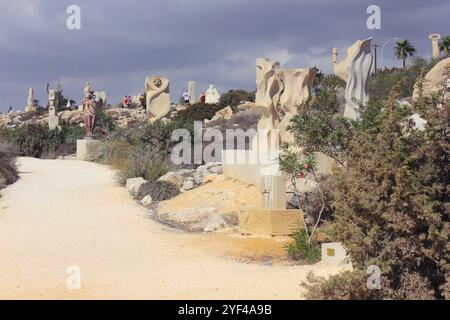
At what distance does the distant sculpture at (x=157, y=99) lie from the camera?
2955 cm

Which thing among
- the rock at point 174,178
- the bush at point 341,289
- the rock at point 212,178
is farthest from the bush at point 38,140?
the bush at point 341,289

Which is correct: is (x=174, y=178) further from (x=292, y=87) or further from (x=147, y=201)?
(x=292, y=87)

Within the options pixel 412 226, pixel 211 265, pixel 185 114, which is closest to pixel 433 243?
pixel 412 226

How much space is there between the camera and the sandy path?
6602 millimetres

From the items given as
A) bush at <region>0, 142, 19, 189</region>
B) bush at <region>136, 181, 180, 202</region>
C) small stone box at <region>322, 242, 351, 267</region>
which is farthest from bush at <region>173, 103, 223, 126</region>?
small stone box at <region>322, 242, 351, 267</region>

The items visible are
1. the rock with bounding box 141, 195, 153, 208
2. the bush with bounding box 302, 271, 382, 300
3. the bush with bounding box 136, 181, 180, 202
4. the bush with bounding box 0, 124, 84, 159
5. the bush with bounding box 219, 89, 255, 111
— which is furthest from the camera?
the bush with bounding box 219, 89, 255, 111

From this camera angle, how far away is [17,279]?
24.5ft

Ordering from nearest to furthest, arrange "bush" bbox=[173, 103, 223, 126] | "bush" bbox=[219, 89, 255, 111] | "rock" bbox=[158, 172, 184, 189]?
"rock" bbox=[158, 172, 184, 189], "bush" bbox=[173, 103, 223, 126], "bush" bbox=[219, 89, 255, 111]

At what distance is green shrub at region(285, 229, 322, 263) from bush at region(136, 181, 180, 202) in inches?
238

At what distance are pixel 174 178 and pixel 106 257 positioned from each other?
7065mm

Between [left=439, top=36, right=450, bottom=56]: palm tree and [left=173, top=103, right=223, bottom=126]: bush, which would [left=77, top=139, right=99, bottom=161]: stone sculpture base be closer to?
[left=173, top=103, right=223, bottom=126]: bush

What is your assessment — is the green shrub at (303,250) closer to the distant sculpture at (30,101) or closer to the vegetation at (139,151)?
the vegetation at (139,151)
